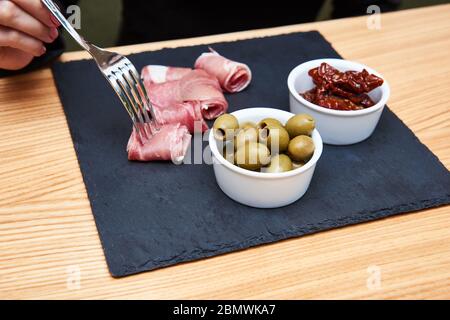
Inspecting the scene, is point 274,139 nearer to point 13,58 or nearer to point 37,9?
point 37,9

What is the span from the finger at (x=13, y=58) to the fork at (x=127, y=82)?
0.77 feet

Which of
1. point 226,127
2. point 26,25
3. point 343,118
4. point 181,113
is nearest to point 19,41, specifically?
point 26,25

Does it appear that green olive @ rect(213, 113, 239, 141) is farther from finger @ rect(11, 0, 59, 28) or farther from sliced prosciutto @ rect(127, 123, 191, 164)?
finger @ rect(11, 0, 59, 28)

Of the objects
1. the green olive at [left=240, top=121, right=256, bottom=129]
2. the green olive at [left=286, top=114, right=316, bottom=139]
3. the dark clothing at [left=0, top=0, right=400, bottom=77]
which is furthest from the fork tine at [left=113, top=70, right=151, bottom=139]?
the dark clothing at [left=0, top=0, right=400, bottom=77]

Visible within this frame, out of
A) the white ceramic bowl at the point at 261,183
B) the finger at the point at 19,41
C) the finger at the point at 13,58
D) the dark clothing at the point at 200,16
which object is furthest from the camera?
the dark clothing at the point at 200,16

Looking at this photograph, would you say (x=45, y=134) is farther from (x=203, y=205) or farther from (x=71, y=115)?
(x=203, y=205)

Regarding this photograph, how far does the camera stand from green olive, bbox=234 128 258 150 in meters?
1.13

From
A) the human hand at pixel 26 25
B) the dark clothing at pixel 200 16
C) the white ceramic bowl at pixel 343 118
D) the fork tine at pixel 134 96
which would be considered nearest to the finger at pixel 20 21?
the human hand at pixel 26 25

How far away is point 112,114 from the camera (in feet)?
4.58

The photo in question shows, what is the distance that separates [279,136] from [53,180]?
0.50 meters

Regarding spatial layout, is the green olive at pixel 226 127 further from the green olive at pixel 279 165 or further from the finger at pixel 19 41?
the finger at pixel 19 41

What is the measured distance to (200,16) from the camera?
6.70ft

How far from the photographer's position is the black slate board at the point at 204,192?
1049 mm

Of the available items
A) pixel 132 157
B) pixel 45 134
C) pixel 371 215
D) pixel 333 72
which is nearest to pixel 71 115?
pixel 45 134
